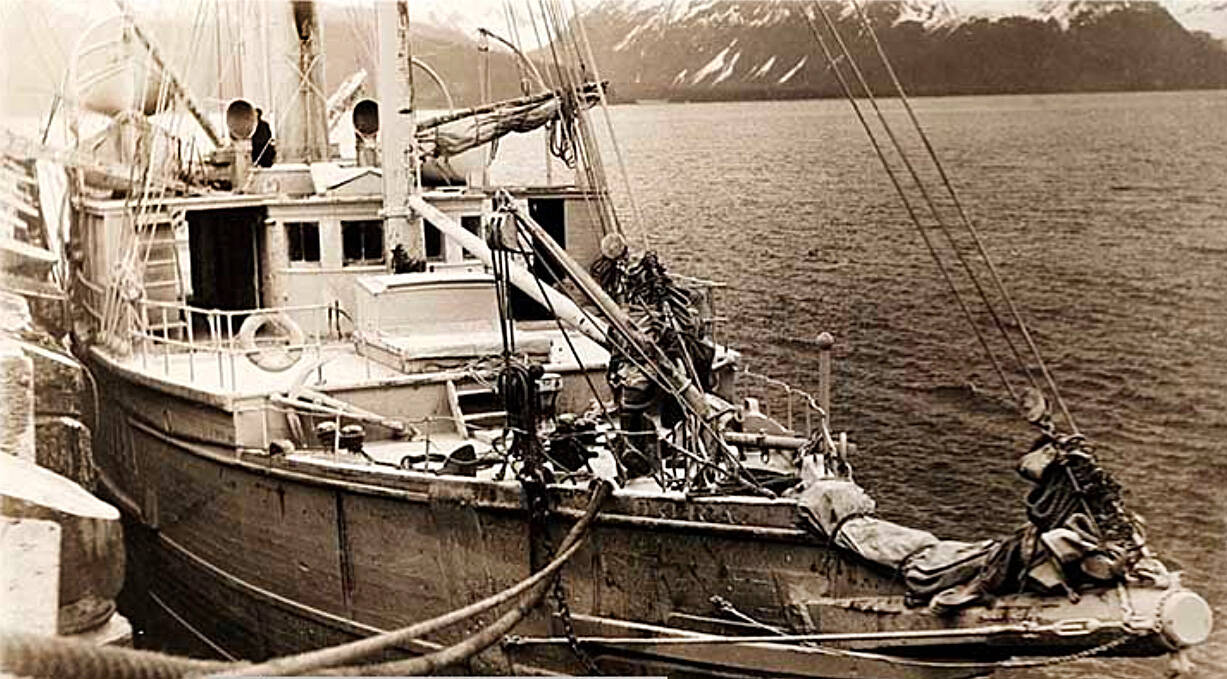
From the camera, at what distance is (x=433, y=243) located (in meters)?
16.8

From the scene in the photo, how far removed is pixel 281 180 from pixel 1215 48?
1058 centimetres

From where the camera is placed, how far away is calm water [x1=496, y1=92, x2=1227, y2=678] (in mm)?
18312

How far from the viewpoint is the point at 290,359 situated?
13.5 m

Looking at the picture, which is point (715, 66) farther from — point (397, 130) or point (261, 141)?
point (397, 130)

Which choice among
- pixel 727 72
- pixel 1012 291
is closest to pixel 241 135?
pixel 727 72

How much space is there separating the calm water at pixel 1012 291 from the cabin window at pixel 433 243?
18.9 ft

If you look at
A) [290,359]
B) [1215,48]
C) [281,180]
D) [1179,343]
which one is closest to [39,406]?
[290,359]

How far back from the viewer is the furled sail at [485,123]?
53.9 feet

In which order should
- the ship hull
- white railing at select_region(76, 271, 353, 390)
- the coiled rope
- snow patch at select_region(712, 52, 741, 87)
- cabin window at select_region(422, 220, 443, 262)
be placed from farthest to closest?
snow patch at select_region(712, 52, 741, 87) < cabin window at select_region(422, 220, 443, 262) < white railing at select_region(76, 271, 353, 390) < the ship hull < the coiled rope

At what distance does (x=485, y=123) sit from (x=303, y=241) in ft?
8.30

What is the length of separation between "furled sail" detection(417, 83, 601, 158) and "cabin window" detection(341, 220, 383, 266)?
127 cm

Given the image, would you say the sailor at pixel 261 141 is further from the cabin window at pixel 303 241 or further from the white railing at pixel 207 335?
the cabin window at pixel 303 241

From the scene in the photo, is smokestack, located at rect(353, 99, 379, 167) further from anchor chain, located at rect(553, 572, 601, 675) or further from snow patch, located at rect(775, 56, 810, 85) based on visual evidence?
snow patch, located at rect(775, 56, 810, 85)

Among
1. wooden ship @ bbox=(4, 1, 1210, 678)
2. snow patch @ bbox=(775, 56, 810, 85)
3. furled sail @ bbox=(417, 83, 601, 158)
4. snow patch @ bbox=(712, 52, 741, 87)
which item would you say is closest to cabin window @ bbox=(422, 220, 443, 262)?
wooden ship @ bbox=(4, 1, 1210, 678)
